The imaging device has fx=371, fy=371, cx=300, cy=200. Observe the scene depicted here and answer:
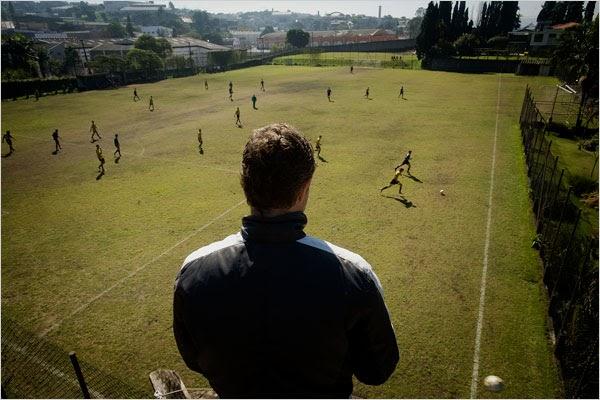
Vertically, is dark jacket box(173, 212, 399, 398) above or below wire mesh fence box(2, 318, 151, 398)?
above

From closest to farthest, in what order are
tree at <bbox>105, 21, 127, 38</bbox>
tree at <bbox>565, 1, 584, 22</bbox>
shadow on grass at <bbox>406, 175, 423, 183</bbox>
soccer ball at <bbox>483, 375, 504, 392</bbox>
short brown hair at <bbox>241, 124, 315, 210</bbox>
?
short brown hair at <bbox>241, 124, 315, 210</bbox>, soccer ball at <bbox>483, 375, 504, 392</bbox>, shadow on grass at <bbox>406, 175, 423, 183</bbox>, tree at <bbox>565, 1, 584, 22</bbox>, tree at <bbox>105, 21, 127, 38</bbox>

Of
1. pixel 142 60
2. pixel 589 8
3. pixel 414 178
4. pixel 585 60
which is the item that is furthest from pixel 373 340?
pixel 589 8

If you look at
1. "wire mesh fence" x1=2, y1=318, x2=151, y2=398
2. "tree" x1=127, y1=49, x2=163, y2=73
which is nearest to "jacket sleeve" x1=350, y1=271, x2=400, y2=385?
"wire mesh fence" x1=2, y1=318, x2=151, y2=398

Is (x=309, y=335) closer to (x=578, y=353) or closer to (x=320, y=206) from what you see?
(x=578, y=353)

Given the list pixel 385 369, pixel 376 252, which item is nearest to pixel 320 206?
pixel 376 252

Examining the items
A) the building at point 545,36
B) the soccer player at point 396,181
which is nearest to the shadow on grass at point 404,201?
the soccer player at point 396,181

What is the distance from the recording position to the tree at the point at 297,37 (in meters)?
122

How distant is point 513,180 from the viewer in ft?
57.1

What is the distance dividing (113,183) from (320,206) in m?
10.6

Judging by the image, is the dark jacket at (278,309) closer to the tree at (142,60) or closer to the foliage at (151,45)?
the tree at (142,60)

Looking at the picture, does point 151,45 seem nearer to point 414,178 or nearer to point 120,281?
point 414,178

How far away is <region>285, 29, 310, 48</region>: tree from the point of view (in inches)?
4818

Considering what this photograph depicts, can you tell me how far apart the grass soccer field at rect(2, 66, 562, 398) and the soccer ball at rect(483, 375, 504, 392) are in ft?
0.46

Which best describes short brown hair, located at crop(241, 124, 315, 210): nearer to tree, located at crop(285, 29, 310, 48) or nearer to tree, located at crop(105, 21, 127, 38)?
tree, located at crop(285, 29, 310, 48)
